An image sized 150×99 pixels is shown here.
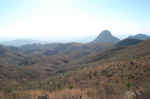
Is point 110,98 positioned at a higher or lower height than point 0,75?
higher

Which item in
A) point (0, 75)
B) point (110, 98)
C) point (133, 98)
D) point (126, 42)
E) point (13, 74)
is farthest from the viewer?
point (126, 42)

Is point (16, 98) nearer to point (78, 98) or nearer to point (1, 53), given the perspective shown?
point (78, 98)

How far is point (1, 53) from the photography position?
16038 centimetres

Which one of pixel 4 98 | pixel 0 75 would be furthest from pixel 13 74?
pixel 4 98

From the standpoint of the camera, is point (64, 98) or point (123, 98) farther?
point (64, 98)

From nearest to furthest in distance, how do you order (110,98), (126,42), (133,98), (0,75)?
(133,98)
(110,98)
(0,75)
(126,42)

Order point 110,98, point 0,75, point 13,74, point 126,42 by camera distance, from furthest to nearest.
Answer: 1. point 126,42
2. point 13,74
3. point 0,75
4. point 110,98

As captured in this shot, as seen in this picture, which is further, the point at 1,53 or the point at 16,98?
the point at 1,53

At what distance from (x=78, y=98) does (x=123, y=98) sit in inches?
63.7

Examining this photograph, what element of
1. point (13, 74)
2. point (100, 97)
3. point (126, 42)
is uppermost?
point (126, 42)

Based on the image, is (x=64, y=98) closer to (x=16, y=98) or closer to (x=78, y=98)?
(x=78, y=98)

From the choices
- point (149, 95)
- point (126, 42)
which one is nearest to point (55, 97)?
point (149, 95)

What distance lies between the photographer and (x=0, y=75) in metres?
52.2

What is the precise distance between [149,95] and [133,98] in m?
0.60
